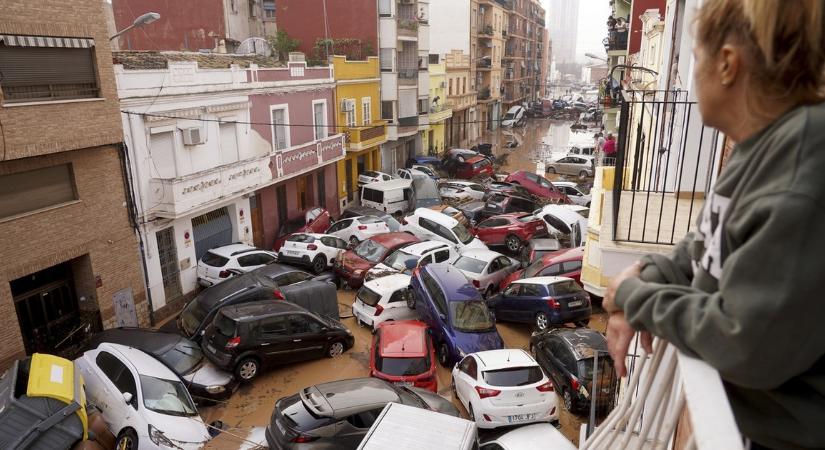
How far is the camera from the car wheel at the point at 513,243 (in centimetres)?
1952

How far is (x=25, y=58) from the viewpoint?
11.1 meters

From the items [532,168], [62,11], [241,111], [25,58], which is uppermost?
[62,11]

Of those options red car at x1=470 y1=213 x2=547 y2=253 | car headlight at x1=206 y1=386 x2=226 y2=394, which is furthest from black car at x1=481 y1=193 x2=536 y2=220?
car headlight at x1=206 y1=386 x2=226 y2=394

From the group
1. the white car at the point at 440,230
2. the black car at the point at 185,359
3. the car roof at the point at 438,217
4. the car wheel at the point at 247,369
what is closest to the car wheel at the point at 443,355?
the car wheel at the point at 247,369

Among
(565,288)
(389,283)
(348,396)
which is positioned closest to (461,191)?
(389,283)

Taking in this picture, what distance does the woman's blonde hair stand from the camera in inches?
47.8

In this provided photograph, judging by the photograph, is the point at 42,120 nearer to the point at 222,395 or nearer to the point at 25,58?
the point at 25,58

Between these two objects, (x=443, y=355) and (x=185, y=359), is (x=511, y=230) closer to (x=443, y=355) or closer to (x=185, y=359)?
(x=443, y=355)

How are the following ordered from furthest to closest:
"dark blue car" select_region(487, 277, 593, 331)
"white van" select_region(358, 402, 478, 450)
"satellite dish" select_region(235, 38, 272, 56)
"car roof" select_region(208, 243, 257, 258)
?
"satellite dish" select_region(235, 38, 272, 56) < "car roof" select_region(208, 243, 257, 258) < "dark blue car" select_region(487, 277, 593, 331) < "white van" select_region(358, 402, 478, 450)

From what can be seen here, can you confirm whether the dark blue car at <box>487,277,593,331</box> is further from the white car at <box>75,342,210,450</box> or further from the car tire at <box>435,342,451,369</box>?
the white car at <box>75,342,210,450</box>

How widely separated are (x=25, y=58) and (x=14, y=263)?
13.9 ft

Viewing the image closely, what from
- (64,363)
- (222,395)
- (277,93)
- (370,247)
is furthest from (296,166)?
(64,363)

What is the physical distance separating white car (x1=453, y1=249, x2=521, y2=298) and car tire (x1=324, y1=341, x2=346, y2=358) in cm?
442

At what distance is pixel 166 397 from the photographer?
9.00m
